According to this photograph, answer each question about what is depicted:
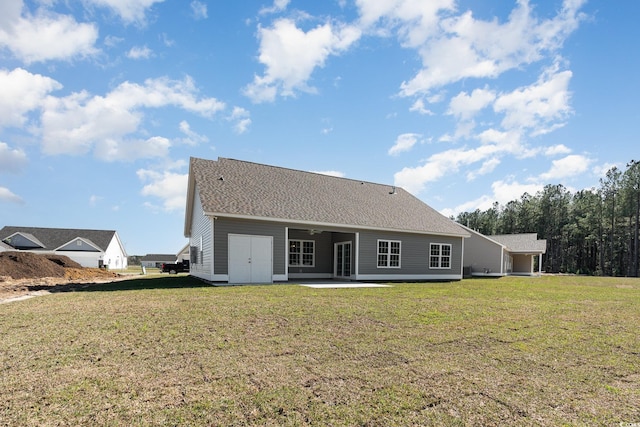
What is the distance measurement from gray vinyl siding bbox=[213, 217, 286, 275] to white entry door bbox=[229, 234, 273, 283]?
0.17 metres

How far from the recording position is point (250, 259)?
1445 cm

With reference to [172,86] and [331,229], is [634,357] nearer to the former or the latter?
[331,229]

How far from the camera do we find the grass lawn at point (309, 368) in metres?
2.89

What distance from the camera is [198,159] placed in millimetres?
17609

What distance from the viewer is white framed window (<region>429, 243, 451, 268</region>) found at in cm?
2017

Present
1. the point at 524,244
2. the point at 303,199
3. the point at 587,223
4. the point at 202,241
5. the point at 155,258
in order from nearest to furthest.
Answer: the point at 202,241
the point at 303,199
the point at 524,244
the point at 587,223
the point at 155,258

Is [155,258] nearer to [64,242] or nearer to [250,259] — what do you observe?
[64,242]

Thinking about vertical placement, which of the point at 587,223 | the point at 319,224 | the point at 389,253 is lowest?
the point at 389,253

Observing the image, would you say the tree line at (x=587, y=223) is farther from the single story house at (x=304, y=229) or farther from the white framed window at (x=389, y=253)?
the white framed window at (x=389, y=253)

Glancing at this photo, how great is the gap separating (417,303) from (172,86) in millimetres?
10889

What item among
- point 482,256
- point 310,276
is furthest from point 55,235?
point 482,256

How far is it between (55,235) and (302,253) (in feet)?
133

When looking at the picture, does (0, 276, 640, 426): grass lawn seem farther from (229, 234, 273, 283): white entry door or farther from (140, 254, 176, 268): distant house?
(140, 254, 176, 268): distant house

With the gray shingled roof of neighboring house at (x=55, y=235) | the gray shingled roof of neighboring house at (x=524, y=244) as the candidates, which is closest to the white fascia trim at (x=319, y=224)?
the gray shingled roof of neighboring house at (x=524, y=244)
